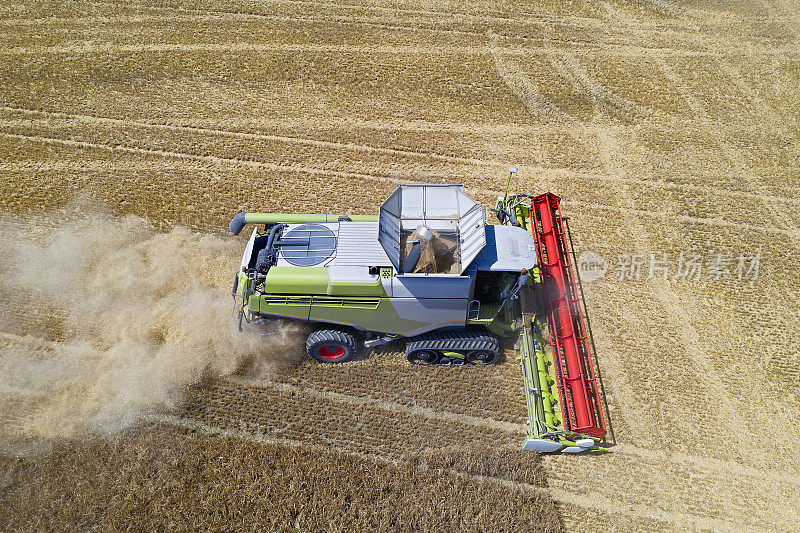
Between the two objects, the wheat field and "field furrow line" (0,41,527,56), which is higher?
"field furrow line" (0,41,527,56)

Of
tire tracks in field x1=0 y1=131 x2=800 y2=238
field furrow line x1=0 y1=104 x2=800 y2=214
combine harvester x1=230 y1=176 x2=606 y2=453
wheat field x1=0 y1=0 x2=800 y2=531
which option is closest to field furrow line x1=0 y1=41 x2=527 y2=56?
wheat field x1=0 y1=0 x2=800 y2=531

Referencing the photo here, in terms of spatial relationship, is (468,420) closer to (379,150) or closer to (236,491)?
(236,491)

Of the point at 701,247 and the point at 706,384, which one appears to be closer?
the point at 706,384

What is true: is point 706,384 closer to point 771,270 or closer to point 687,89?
point 771,270

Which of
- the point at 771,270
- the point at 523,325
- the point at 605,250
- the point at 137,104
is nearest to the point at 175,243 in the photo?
the point at 137,104

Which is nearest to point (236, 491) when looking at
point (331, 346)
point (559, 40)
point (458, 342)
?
point (331, 346)

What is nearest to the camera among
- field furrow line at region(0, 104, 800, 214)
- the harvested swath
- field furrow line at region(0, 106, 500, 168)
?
the harvested swath

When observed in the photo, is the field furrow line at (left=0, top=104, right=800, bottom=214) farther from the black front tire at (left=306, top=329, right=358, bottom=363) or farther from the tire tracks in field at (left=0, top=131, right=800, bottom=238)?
the black front tire at (left=306, top=329, right=358, bottom=363)
